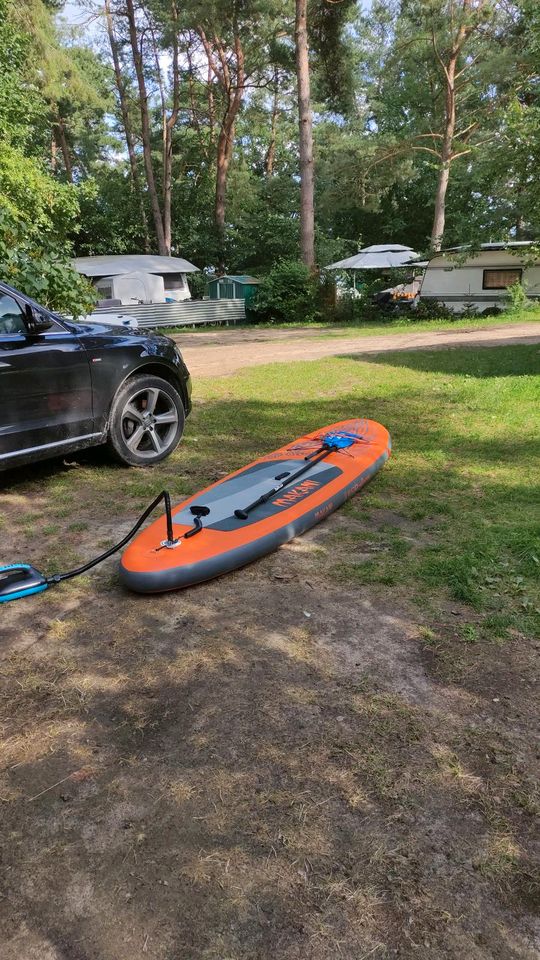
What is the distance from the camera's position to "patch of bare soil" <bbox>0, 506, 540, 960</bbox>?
1618 mm

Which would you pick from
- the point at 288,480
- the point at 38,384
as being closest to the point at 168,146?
the point at 38,384

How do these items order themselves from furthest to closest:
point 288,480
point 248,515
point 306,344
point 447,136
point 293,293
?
1. point 447,136
2. point 293,293
3. point 306,344
4. point 288,480
5. point 248,515

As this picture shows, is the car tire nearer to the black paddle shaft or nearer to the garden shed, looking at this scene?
the black paddle shaft

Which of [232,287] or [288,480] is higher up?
[232,287]

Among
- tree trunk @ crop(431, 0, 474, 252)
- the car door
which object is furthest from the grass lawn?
tree trunk @ crop(431, 0, 474, 252)

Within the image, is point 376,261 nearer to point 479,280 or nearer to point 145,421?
point 479,280

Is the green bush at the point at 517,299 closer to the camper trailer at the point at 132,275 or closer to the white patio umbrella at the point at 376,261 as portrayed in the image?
the white patio umbrella at the point at 376,261

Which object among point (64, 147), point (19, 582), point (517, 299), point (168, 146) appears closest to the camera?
point (19, 582)

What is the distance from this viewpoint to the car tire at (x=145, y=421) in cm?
518

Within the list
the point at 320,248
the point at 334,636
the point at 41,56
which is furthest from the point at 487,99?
the point at 334,636

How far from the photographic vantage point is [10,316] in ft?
14.8

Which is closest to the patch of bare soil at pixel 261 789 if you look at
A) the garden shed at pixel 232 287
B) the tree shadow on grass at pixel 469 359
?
the tree shadow on grass at pixel 469 359

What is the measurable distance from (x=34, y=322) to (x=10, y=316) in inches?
6.7

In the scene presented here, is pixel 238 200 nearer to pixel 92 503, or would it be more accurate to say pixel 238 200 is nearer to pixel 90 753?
pixel 92 503
